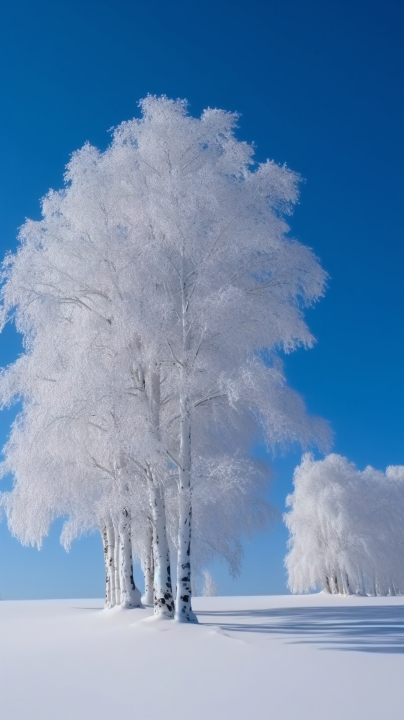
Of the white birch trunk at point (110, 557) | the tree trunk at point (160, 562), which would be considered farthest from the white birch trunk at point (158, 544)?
the white birch trunk at point (110, 557)

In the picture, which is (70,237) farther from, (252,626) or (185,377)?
(252,626)

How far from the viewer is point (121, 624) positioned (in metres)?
14.5

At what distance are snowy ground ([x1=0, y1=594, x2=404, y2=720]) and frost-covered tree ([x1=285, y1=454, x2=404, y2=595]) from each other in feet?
77.0

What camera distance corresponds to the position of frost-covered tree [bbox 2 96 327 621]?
13547 millimetres

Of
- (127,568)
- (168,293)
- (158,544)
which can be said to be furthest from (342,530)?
(168,293)

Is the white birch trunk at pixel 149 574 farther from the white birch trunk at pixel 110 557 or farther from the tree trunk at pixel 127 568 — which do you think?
the tree trunk at pixel 127 568

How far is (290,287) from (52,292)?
17.9ft

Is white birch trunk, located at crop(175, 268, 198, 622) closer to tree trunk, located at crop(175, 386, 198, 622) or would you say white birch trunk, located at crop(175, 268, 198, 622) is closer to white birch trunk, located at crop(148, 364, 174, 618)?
tree trunk, located at crop(175, 386, 198, 622)

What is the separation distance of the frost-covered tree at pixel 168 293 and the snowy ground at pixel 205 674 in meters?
2.67

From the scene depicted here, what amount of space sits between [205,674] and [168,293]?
8609 mm

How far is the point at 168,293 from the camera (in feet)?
47.9

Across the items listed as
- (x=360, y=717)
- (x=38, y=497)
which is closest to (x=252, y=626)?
(x=38, y=497)

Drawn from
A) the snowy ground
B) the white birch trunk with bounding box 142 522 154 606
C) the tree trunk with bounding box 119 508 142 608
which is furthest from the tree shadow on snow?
the white birch trunk with bounding box 142 522 154 606

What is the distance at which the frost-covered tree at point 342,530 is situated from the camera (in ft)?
116
